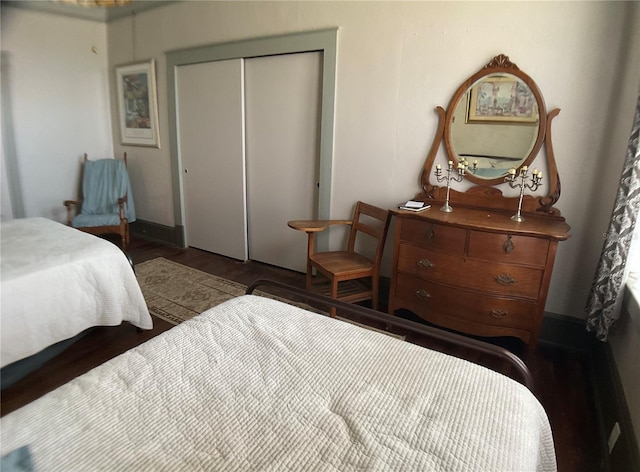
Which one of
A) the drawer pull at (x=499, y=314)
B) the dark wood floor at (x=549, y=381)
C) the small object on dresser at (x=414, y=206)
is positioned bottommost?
the dark wood floor at (x=549, y=381)

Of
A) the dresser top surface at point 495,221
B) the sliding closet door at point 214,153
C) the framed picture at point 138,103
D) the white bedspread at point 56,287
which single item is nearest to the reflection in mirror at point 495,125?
the dresser top surface at point 495,221

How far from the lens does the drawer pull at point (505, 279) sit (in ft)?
6.38

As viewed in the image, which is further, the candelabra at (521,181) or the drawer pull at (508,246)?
the candelabra at (521,181)

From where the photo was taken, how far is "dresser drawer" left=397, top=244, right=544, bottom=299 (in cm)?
192

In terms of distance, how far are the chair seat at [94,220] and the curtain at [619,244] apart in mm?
3931

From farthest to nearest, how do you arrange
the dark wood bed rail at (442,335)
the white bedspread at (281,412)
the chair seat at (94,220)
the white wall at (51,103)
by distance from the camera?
1. the chair seat at (94,220)
2. the white wall at (51,103)
3. the dark wood bed rail at (442,335)
4. the white bedspread at (281,412)

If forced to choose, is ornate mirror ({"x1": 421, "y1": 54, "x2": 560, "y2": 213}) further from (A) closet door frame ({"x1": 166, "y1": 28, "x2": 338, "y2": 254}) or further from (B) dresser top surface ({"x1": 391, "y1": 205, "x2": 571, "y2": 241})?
(A) closet door frame ({"x1": 166, "y1": 28, "x2": 338, "y2": 254})

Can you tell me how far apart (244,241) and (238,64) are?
5.26 feet

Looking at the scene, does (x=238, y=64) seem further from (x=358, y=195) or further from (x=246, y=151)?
(x=358, y=195)

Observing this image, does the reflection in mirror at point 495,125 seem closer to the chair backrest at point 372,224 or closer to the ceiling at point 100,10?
the chair backrest at point 372,224

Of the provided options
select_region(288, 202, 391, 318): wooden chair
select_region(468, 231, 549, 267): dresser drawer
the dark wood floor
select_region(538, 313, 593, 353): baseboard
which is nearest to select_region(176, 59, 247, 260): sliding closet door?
select_region(288, 202, 391, 318): wooden chair

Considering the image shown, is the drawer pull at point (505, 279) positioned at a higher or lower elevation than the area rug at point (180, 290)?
higher

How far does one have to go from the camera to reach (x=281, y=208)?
321 cm

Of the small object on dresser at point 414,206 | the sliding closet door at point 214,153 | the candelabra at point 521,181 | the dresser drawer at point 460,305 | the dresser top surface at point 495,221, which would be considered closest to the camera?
the dresser top surface at point 495,221
